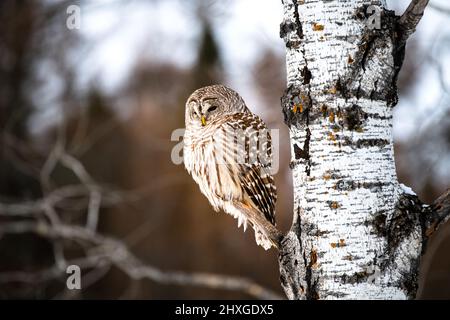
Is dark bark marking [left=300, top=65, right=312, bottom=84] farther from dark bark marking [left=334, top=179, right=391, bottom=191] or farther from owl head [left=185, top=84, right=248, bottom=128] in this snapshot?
owl head [left=185, top=84, right=248, bottom=128]

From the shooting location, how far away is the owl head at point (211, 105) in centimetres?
247

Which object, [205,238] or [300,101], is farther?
[205,238]

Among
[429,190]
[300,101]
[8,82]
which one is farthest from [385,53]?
[8,82]

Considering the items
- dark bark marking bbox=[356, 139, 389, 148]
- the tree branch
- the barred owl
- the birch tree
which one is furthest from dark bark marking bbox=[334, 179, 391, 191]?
the barred owl

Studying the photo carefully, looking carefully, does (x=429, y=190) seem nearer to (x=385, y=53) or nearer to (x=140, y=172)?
(x=385, y=53)

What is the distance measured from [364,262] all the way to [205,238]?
7495mm

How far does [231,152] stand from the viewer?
2.60 metres

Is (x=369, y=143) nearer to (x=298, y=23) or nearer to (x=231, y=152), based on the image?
(x=298, y=23)

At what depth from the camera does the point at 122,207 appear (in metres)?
9.99

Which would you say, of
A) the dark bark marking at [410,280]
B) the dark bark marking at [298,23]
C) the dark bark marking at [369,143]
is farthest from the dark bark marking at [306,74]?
the dark bark marking at [410,280]

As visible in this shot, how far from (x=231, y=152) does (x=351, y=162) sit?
0.96 meters

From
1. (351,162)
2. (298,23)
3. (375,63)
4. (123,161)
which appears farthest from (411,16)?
(123,161)

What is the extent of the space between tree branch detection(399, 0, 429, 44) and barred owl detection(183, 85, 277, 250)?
0.84m

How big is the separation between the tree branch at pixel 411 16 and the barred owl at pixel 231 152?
33.2 inches
